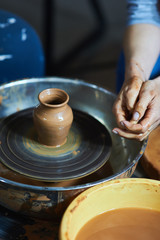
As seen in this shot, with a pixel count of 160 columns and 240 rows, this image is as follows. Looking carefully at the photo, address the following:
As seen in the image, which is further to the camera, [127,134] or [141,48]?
[141,48]

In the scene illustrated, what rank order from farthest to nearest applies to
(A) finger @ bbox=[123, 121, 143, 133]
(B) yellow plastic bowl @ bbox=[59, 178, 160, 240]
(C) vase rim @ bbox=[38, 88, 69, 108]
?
1. (C) vase rim @ bbox=[38, 88, 69, 108]
2. (A) finger @ bbox=[123, 121, 143, 133]
3. (B) yellow plastic bowl @ bbox=[59, 178, 160, 240]

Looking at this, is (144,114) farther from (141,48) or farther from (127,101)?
(141,48)

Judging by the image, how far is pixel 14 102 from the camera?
122 centimetres

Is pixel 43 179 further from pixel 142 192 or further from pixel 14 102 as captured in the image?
pixel 14 102

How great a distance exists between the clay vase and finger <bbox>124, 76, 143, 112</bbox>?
0.62 feet

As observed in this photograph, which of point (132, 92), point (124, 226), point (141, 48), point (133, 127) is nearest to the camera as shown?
point (124, 226)

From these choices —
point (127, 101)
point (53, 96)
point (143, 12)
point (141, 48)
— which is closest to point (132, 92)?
point (127, 101)

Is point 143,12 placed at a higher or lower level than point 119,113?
higher

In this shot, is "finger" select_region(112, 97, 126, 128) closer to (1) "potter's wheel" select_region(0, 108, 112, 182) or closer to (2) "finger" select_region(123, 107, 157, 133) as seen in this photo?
(2) "finger" select_region(123, 107, 157, 133)

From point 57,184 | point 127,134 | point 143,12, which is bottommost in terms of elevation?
point 57,184

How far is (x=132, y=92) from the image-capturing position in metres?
0.95

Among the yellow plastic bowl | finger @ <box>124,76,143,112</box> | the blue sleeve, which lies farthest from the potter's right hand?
the blue sleeve

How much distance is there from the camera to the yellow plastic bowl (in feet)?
2.25

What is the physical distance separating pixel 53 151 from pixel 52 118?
0.11 meters
